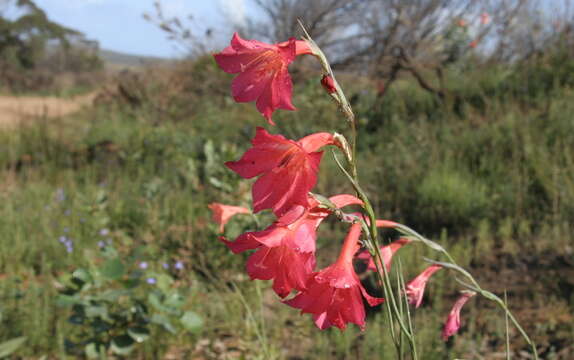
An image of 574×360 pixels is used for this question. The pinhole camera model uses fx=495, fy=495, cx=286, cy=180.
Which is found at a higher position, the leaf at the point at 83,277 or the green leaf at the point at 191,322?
the leaf at the point at 83,277

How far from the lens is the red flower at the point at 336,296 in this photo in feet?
2.51

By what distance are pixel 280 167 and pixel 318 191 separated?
3473mm

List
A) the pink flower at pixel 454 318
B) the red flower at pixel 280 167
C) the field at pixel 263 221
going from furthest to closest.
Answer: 1. the field at pixel 263 221
2. the pink flower at pixel 454 318
3. the red flower at pixel 280 167

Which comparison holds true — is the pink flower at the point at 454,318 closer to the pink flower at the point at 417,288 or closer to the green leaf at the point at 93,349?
the pink flower at the point at 417,288

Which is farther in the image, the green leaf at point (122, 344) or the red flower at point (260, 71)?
the green leaf at point (122, 344)

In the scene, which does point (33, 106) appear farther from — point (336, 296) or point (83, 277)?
point (336, 296)

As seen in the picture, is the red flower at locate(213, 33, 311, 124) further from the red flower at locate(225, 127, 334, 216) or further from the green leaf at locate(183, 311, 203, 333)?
the green leaf at locate(183, 311, 203, 333)

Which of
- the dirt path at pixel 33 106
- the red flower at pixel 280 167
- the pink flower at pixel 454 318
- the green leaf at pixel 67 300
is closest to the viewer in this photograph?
the red flower at pixel 280 167

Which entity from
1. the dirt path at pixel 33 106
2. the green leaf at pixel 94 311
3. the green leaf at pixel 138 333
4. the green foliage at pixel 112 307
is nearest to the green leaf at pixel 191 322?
the green foliage at pixel 112 307

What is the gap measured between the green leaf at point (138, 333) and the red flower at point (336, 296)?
1.27 metres

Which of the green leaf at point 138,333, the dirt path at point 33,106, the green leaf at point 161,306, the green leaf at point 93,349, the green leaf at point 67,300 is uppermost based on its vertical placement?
the dirt path at point 33,106

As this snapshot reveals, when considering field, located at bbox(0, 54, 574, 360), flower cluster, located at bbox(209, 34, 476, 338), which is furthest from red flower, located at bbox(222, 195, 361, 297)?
field, located at bbox(0, 54, 574, 360)

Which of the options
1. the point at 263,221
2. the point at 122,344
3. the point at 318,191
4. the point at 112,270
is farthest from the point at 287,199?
the point at 318,191

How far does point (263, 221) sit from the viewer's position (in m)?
2.87
